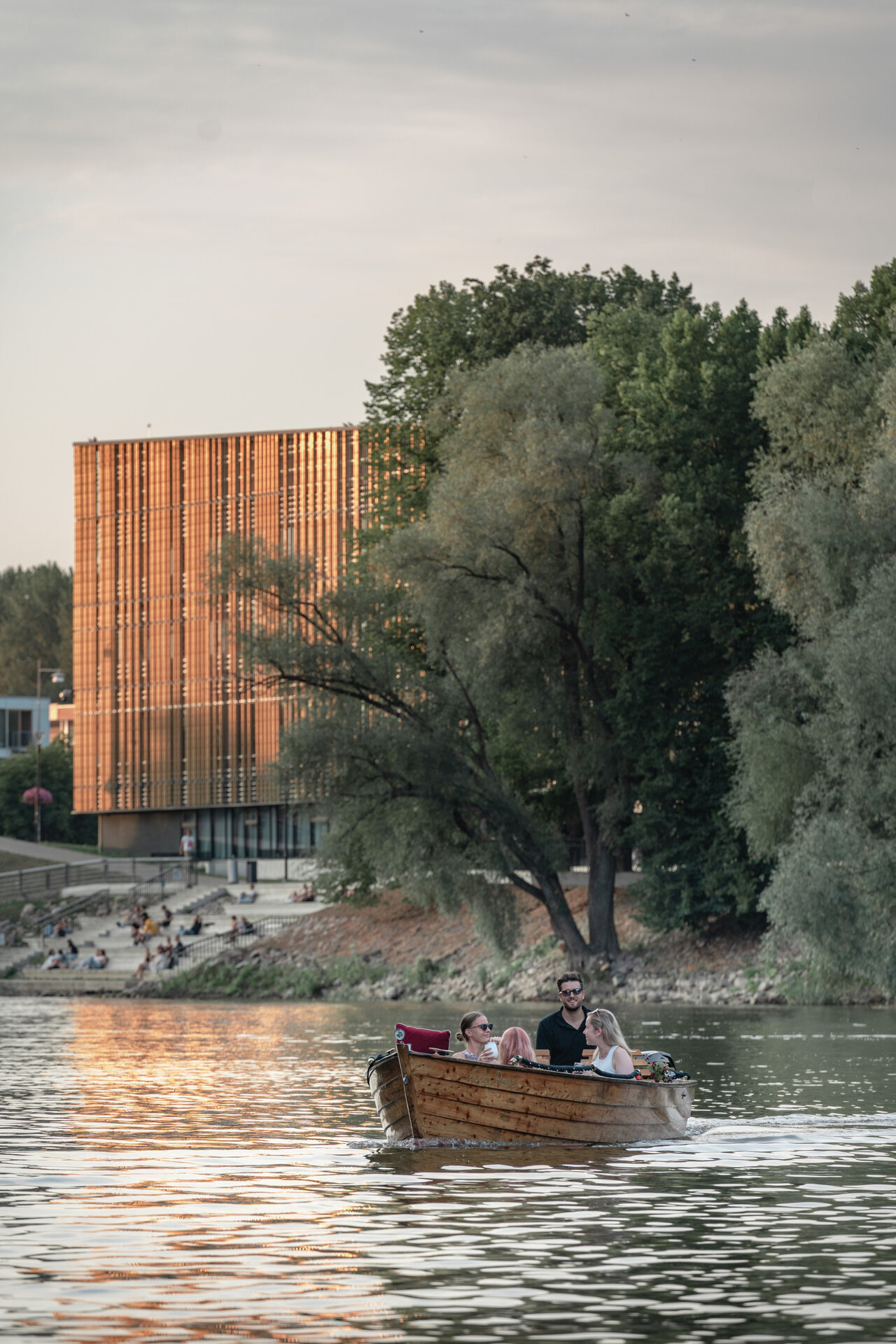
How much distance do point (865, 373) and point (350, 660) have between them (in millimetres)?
15043

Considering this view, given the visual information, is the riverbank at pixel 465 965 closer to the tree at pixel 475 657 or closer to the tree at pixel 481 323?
the tree at pixel 475 657

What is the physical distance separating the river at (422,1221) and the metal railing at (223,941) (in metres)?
39.3

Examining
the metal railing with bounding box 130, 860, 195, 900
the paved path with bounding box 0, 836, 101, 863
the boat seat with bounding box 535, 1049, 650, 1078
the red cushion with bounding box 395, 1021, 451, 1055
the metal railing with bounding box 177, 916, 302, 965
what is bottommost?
the metal railing with bounding box 177, 916, 302, 965

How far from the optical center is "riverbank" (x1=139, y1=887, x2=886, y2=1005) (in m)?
53.2

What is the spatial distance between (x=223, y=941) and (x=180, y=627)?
43.6m

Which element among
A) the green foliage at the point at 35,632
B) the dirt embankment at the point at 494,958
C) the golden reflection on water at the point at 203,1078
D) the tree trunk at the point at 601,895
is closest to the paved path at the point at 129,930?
the dirt embankment at the point at 494,958

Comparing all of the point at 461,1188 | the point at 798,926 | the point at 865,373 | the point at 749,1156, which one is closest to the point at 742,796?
the point at 798,926

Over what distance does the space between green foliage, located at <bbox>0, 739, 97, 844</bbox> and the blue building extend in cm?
2152

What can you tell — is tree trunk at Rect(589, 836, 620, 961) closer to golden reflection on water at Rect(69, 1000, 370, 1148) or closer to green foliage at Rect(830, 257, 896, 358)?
golden reflection on water at Rect(69, 1000, 370, 1148)

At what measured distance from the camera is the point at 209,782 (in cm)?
11131

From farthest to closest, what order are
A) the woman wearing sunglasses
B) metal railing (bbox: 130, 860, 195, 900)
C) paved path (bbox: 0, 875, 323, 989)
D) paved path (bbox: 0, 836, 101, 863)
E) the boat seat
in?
paved path (bbox: 0, 836, 101, 863) < metal railing (bbox: 130, 860, 195, 900) < paved path (bbox: 0, 875, 323, 989) < the boat seat < the woman wearing sunglasses

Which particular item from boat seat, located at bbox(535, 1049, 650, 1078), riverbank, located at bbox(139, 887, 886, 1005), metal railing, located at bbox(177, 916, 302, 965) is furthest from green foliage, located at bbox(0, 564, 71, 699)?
boat seat, located at bbox(535, 1049, 650, 1078)

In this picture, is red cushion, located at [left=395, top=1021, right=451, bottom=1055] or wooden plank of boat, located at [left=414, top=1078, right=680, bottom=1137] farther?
red cushion, located at [left=395, top=1021, right=451, bottom=1055]

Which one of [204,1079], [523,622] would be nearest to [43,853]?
[523,622]
